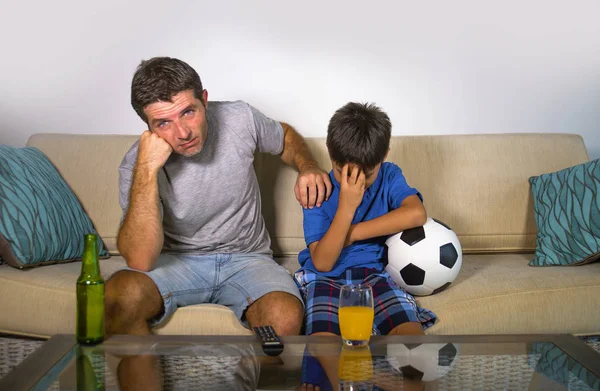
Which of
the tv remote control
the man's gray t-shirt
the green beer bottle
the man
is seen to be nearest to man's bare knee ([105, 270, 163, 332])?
the man

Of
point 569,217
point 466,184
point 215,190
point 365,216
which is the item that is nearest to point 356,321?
point 365,216

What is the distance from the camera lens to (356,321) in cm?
142

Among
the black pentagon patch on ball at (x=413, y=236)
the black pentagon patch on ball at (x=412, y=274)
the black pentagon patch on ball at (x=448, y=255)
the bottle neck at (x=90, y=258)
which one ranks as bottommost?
the black pentagon patch on ball at (x=412, y=274)

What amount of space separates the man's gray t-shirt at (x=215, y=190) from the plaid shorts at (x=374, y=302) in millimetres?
246

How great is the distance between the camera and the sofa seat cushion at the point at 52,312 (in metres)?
1.92

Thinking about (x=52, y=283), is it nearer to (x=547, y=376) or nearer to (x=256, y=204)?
(x=256, y=204)

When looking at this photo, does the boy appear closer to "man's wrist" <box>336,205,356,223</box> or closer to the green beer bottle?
"man's wrist" <box>336,205,356,223</box>

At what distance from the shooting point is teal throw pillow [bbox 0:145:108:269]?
6.90 feet

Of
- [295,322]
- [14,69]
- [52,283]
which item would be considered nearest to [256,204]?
[295,322]

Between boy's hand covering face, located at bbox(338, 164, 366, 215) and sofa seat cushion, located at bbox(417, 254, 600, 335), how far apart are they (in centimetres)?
33

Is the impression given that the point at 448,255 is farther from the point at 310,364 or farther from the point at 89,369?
the point at 89,369

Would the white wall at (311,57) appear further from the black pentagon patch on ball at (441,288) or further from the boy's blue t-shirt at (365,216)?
the black pentagon patch on ball at (441,288)

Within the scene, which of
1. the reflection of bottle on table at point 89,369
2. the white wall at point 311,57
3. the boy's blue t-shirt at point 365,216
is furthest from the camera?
the white wall at point 311,57

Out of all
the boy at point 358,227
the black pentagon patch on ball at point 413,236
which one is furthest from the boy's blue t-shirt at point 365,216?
the black pentagon patch on ball at point 413,236
